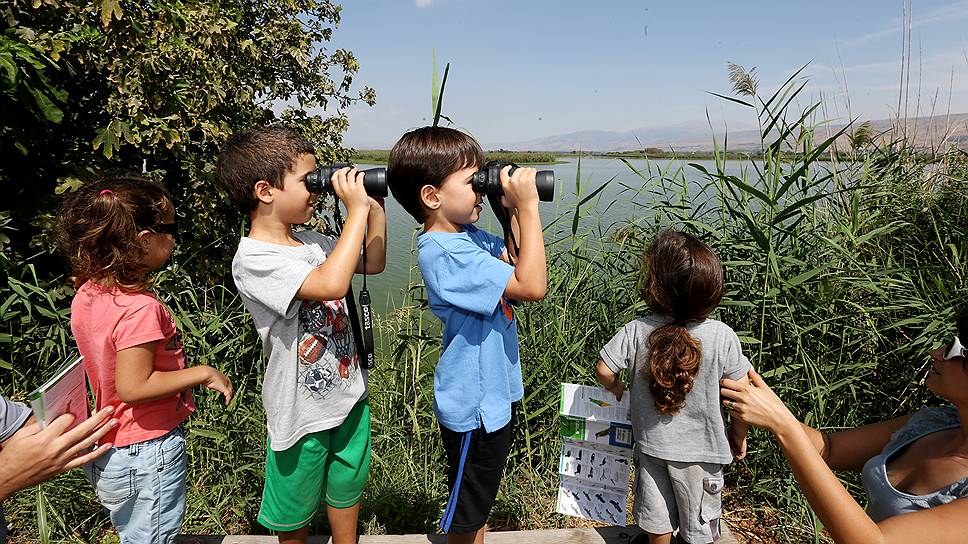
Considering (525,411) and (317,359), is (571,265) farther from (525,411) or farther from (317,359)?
(317,359)

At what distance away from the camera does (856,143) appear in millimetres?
2654

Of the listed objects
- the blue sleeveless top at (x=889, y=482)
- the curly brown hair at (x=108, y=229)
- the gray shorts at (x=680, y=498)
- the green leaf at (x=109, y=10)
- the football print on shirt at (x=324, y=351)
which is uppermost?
the green leaf at (x=109, y=10)

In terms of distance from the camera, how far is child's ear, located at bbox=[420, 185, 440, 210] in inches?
55.9

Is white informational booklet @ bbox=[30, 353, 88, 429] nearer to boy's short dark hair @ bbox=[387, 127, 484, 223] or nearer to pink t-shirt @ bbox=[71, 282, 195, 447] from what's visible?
pink t-shirt @ bbox=[71, 282, 195, 447]

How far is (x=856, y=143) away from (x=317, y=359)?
2678 millimetres

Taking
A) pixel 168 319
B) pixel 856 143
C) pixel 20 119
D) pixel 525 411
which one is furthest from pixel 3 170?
pixel 856 143

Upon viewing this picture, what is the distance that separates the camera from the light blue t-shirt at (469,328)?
1346mm

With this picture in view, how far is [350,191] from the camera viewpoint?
4.48 ft

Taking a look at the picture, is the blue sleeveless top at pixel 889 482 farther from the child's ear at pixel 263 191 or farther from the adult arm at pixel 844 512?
the child's ear at pixel 263 191

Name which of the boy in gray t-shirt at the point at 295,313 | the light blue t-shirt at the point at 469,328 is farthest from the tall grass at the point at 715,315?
the light blue t-shirt at the point at 469,328

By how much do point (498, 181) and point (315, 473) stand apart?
2.98 ft

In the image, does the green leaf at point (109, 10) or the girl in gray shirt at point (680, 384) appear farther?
the green leaf at point (109, 10)

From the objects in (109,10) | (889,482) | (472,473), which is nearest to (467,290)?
(472,473)

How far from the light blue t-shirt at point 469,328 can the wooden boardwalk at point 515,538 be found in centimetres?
55
